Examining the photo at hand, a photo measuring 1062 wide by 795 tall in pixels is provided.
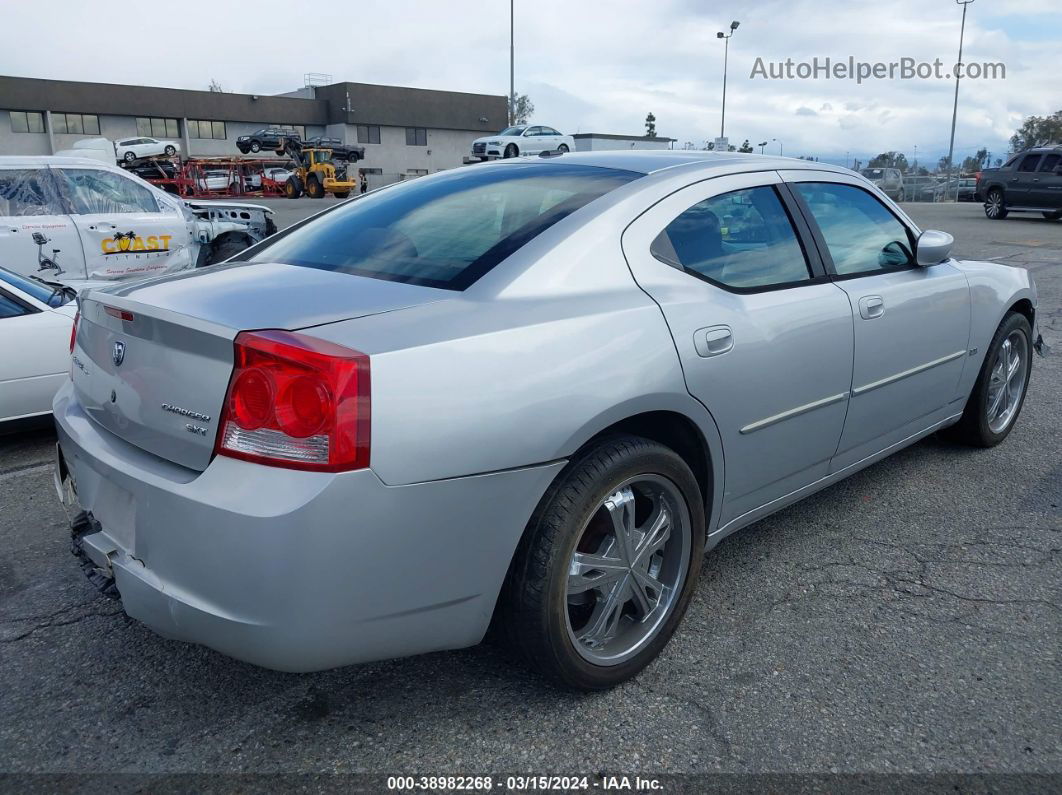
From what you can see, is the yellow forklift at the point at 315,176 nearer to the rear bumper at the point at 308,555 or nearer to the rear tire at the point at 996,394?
the rear tire at the point at 996,394

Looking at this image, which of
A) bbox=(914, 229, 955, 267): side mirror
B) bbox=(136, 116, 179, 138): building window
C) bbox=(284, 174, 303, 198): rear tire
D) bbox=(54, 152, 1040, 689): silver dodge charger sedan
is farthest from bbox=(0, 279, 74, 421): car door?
bbox=(136, 116, 179, 138): building window

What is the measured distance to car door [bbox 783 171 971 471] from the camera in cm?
342

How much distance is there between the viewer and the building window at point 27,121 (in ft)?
159

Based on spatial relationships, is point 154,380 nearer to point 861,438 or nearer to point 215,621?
point 215,621

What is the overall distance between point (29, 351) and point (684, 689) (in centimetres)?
409

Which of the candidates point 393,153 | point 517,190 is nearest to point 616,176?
point 517,190

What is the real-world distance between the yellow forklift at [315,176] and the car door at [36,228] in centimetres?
2992

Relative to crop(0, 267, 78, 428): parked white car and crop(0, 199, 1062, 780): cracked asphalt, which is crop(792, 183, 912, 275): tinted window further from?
crop(0, 267, 78, 428): parked white car

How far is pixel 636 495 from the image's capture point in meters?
2.70

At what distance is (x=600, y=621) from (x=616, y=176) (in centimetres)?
148

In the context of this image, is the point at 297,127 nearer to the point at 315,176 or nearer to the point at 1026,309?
the point at 315,176

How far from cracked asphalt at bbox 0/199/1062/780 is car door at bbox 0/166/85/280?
5.32 metres

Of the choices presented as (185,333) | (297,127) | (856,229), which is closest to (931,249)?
(856,229)

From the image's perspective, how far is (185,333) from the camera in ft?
7.18
